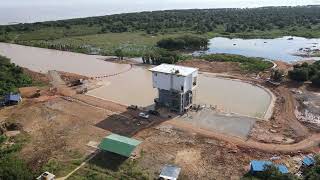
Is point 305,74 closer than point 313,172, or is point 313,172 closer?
point 313,172

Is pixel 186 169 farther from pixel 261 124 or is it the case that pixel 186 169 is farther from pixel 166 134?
pixel 261 124

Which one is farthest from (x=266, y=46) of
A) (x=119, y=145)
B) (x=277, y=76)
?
(x=119, y=145)

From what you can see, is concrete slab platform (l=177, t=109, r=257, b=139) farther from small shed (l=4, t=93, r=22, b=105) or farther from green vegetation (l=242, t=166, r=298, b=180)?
small shed (l=4, t=93, r=22, b=105)


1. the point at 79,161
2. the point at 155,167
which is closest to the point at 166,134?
the point at 155,167

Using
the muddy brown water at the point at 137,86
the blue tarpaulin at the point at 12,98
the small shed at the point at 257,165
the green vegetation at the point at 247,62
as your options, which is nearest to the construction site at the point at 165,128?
the muddy brown water at the point at 137,86

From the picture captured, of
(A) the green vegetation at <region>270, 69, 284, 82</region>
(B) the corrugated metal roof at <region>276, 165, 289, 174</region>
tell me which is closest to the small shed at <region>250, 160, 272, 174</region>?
(B) the corrugated metal roof at <region>276, 165, 289, 174</region>

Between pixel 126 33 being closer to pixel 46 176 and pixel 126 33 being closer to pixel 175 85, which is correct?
pixel 175 85
